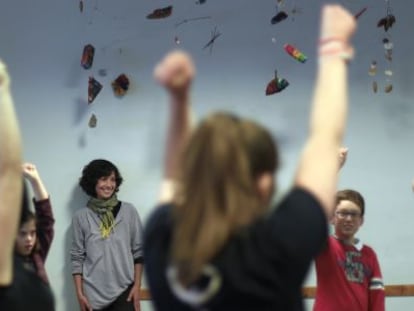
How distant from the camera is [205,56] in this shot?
3.47 metres

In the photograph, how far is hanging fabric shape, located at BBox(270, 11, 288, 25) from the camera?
11.4 ft

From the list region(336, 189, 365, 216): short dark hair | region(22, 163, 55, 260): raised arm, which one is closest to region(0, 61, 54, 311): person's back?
region(22, 163, 55, 260): raised arm

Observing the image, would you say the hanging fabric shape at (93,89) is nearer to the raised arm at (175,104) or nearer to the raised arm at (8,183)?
the raised arm at (8,183)

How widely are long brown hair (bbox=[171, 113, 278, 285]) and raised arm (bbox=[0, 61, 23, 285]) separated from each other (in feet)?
1.35

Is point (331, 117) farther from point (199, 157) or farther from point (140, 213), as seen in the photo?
point (140, 213)

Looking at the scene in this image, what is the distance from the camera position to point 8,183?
1.12 metres

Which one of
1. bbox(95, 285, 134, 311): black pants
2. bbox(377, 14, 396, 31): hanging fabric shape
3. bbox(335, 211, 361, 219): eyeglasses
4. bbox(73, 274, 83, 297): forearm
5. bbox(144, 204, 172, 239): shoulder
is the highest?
bbox(377, 14, 396, 31): hanging fabric shape

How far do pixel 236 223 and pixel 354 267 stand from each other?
5.46ft

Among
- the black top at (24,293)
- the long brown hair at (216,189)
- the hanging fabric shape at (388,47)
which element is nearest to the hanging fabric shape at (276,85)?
the hanging fabric shape at (388,47)

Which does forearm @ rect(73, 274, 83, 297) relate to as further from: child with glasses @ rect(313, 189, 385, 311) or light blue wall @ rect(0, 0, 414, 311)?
child with glasses @ rect(313, 189, 385, 311)

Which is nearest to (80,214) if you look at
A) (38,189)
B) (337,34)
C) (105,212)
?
(105,212)

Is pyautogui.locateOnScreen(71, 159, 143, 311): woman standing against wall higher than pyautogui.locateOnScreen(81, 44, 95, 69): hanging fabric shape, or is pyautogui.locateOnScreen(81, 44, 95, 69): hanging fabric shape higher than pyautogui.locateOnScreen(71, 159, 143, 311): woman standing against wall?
pyautogui.locateOnScreen(81, 44, 95, 69): hanging fabric shape

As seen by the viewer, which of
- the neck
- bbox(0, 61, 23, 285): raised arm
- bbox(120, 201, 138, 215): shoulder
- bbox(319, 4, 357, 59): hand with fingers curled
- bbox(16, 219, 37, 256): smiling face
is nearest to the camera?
bbox(319, 4, 357, 59): hand with fingers curled

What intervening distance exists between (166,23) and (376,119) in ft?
4.39
